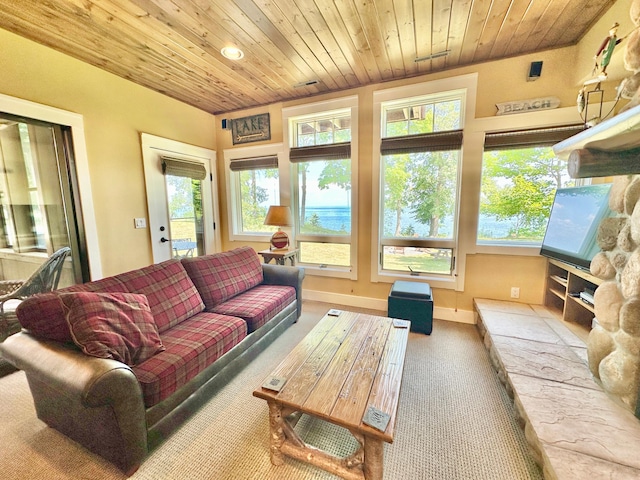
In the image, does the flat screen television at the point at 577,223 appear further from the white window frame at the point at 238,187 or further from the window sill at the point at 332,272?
the white window frame at the point at 238,187

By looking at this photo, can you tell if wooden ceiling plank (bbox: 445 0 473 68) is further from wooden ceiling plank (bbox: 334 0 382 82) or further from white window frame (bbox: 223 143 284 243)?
white window frame (bbox: 223 143 284 243)

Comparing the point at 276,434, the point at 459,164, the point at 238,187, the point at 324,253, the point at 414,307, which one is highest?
the point at 459,164

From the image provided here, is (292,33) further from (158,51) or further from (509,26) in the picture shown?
(509,26)

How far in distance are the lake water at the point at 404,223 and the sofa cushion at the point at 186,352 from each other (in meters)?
1.84

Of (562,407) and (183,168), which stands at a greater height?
(183,168)

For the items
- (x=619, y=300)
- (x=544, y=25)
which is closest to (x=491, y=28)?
(x=544, y=25)

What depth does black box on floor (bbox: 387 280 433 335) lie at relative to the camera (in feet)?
8.18

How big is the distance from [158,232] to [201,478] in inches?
108

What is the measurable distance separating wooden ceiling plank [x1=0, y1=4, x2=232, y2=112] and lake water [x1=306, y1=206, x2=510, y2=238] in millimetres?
1964

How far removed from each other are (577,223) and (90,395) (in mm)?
3165

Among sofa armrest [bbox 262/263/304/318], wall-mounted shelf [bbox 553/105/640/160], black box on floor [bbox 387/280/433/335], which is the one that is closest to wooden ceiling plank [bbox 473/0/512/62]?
wall-mounted shelf [bbox 553/105/640/160]

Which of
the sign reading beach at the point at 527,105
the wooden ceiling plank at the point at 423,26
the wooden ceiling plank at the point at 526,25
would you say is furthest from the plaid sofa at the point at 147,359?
the wooden ceiling plank at the point at 526,25

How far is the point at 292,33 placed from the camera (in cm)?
205

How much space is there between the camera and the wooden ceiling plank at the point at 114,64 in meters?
1.94
